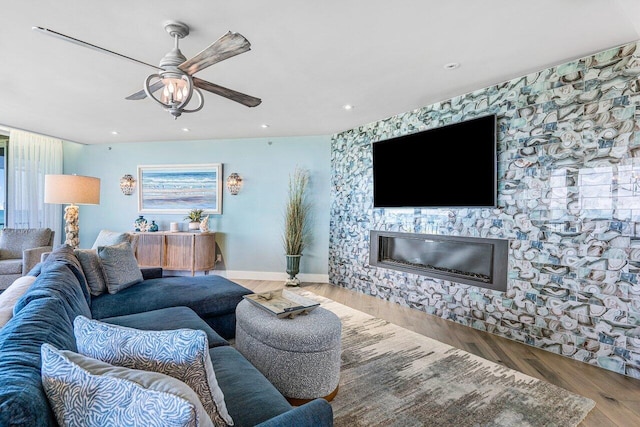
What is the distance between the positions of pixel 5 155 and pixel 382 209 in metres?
6.49

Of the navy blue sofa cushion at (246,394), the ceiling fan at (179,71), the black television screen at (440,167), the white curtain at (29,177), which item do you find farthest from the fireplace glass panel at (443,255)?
the white curtain at (29,177)

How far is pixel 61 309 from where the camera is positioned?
4.43 feet

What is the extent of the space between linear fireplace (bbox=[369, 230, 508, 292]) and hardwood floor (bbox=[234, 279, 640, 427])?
51cm

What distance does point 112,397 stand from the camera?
0.71 m

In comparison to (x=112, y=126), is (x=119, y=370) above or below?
below

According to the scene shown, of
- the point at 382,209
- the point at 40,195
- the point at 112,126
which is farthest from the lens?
the point at 40,195

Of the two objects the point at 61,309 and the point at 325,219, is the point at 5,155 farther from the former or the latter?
the point at 61,309

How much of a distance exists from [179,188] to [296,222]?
2.36m

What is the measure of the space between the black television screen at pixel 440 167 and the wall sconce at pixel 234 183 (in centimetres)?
249

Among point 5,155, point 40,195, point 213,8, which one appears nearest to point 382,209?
point 213,8

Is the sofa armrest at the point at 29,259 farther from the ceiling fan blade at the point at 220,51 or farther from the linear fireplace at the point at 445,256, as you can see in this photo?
the linear fireplace at the point at 445,256

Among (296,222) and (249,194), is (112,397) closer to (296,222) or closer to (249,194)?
(296,222)

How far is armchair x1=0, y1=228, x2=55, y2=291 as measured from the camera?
4.01 meters

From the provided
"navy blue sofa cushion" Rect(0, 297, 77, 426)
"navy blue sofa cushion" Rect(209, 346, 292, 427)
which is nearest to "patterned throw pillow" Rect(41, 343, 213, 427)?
"navy blue sofa cushion" Rect(0, 297, 77, 426)
